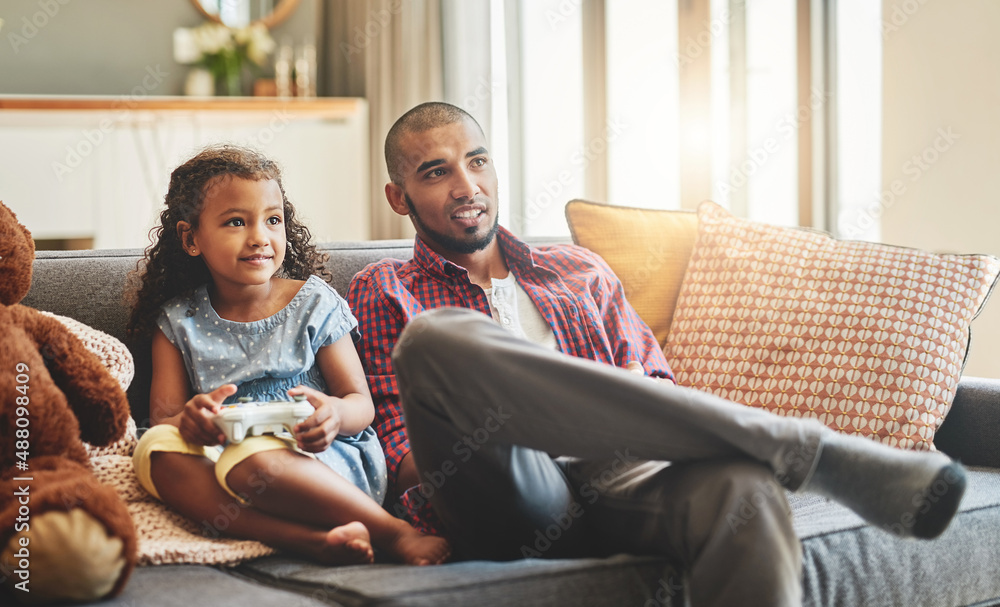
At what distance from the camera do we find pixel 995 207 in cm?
227

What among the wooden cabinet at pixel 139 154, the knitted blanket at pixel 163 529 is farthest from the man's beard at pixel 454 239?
the wooden cabinet at pixel 139 154

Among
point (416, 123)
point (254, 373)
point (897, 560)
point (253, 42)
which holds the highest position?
point (253, 42)

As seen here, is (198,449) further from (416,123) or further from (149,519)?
(416,123)

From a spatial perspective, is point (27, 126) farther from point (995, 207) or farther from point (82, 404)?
point (995, 207)

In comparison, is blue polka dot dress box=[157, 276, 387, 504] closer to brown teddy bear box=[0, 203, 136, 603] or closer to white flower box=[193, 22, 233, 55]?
brown teddy bear box=[0, 203, 136, 603]

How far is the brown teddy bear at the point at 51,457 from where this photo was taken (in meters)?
0.85

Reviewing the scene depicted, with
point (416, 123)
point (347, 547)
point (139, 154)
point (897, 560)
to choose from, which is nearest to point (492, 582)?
point (347, 547)

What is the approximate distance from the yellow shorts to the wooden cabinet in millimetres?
2928

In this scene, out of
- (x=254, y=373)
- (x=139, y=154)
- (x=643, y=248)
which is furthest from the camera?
(x=139, y=154)

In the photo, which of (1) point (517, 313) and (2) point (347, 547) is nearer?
(2) point (347, 547)

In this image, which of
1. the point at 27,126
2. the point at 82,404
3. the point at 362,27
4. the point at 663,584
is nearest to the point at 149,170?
the point at 27,126

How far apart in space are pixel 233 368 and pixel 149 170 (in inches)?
126

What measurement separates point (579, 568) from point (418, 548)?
0.22m

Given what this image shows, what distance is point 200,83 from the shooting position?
466 centimetres
